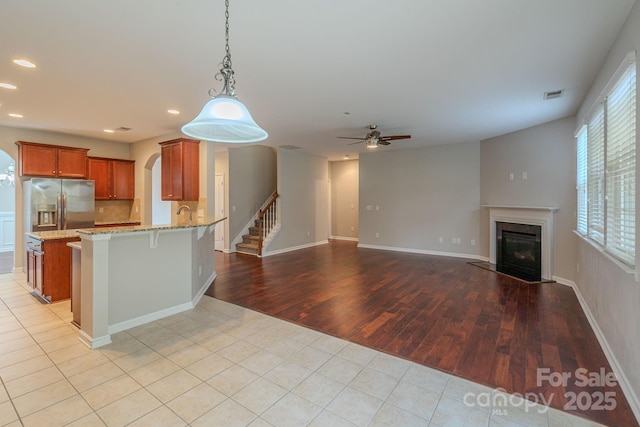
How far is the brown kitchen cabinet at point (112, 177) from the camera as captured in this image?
6.39 metres

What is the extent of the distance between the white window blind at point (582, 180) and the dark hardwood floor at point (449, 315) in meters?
1.08

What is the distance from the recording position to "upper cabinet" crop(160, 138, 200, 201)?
5.37m

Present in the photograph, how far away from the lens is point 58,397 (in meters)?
2.05

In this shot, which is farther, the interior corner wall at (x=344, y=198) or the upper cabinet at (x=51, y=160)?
the interior corner wall at (x=344, y=198)

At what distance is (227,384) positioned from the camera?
87.3 inches

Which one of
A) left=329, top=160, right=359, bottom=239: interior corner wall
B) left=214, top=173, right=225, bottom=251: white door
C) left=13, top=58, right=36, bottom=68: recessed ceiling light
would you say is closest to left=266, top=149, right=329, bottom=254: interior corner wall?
left=329, top=160, right=359, bottom=239: interior corner wall

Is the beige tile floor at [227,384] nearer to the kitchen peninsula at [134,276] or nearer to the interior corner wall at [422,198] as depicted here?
the kitchen peninsula at [134,276]

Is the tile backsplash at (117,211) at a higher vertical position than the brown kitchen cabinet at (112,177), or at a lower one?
lower

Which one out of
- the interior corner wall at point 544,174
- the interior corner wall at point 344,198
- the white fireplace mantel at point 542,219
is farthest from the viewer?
the interior corner wall at point 344,198


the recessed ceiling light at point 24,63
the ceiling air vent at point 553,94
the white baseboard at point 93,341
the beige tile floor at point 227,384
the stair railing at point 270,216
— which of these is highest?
the ceiling air vent at point 553,94

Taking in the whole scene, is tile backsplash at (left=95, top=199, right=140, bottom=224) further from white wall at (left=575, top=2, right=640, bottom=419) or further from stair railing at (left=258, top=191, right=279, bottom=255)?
white wall at (left=575, top=2, right=640, bottom=419)

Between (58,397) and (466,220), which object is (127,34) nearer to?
(58,397)

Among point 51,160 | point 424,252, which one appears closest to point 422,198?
point 424,252

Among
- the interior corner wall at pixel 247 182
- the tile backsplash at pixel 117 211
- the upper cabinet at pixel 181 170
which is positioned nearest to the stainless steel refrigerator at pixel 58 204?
the tile backsplash at pixel 117 211
